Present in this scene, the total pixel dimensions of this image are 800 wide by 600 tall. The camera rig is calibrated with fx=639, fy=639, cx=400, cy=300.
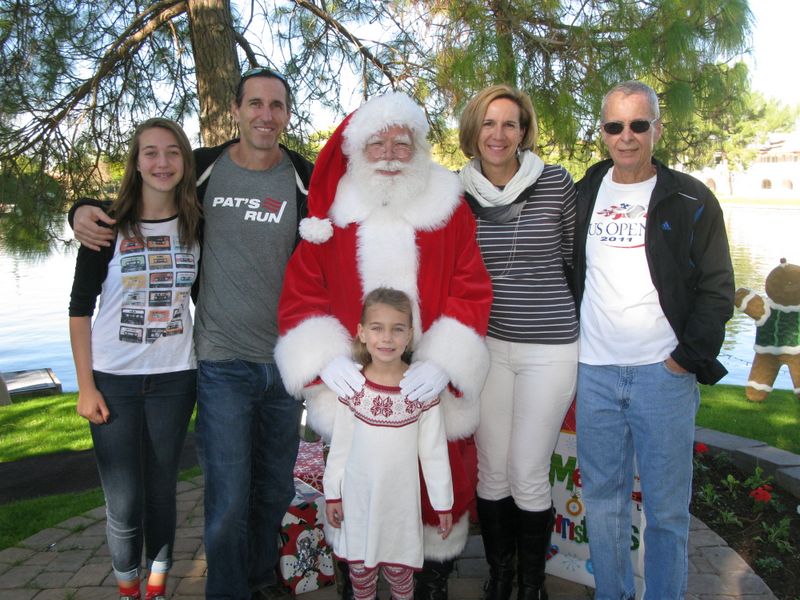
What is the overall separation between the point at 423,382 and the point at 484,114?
1121 millimetres

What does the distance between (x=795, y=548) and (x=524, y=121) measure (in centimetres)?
238

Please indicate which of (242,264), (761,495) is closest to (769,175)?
(761,495)

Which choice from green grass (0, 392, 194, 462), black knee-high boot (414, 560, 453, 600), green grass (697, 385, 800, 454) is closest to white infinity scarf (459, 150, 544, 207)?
black knee-high boot (414, 560, 453, 600)

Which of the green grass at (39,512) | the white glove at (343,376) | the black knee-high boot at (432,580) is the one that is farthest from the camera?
the green grass at (39,512)

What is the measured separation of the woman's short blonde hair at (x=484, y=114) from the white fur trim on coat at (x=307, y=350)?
0.96 metres

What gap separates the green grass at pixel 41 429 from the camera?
194 inches

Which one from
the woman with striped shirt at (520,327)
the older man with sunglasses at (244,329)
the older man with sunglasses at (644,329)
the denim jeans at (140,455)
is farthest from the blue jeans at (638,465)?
the denim jeans at (140,455)

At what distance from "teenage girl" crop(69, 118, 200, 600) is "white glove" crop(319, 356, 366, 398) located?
552 mm

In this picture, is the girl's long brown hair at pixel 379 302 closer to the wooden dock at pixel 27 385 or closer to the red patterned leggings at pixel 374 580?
the red patterned leggings at pixel 374 580

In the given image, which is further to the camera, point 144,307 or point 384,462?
point 144,307

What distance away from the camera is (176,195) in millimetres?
2445

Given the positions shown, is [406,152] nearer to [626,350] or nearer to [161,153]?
[161,153]

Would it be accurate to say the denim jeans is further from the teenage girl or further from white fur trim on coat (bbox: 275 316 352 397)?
white fur trim on coat (bbox: 275 316 352 397)

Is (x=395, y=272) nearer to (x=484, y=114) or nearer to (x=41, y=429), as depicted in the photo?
(x=484, y=114)
